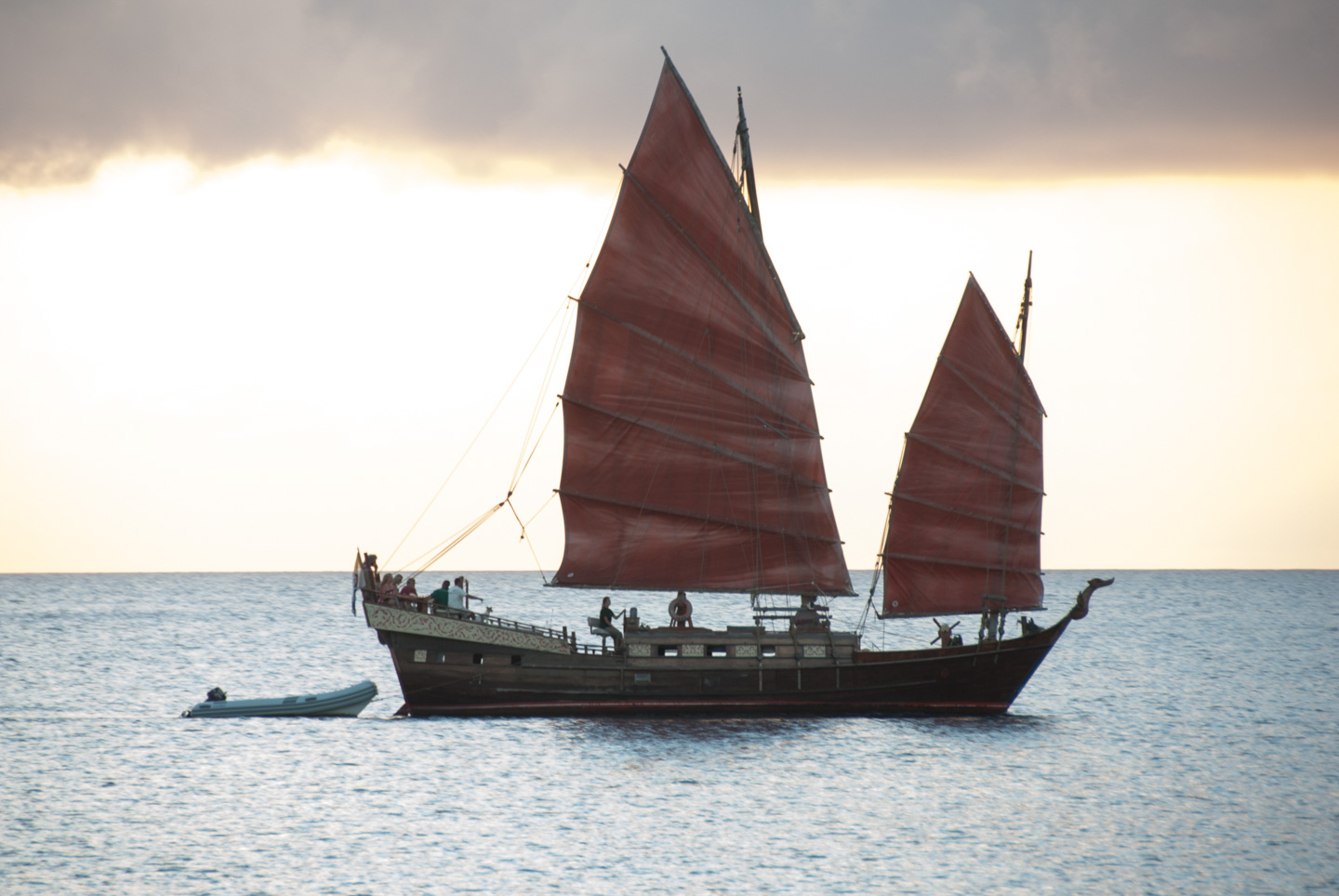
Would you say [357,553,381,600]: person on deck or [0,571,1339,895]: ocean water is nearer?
[0,571,1339,895]: ocean water

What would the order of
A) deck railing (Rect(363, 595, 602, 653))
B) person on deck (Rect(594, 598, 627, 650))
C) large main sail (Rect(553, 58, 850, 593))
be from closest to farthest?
deck railing (Rect(363, 595, 602, 653)) → person on deck (Rect(594, 598, 627, 650)) → large main sail (Rect(553, 58, 850, 593))

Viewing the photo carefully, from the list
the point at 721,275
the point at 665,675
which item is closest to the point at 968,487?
the point at 721,275

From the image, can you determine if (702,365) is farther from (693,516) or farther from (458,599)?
(458,599)

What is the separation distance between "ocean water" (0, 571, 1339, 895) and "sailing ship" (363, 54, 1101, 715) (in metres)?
1.56

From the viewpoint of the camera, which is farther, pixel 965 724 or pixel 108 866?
pixel 965 724

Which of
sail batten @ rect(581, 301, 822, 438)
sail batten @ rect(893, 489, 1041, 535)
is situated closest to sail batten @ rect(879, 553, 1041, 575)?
sail batten @ rect(893, 489, 1041, 535)

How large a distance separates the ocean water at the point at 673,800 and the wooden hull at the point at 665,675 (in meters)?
0.82

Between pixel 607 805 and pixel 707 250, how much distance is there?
18177mm

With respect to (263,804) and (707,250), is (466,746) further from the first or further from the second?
(707,250)

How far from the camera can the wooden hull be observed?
45031 mm

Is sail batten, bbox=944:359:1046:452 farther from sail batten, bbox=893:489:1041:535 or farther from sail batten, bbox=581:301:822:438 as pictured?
sail batten, bbox=581:301:822:438

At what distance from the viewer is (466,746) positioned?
43656 mm

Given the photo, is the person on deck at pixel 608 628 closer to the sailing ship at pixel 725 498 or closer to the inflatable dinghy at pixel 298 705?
the sailing ship at pixel 725 498

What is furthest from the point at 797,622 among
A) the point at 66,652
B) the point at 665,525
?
the point at 66,652
